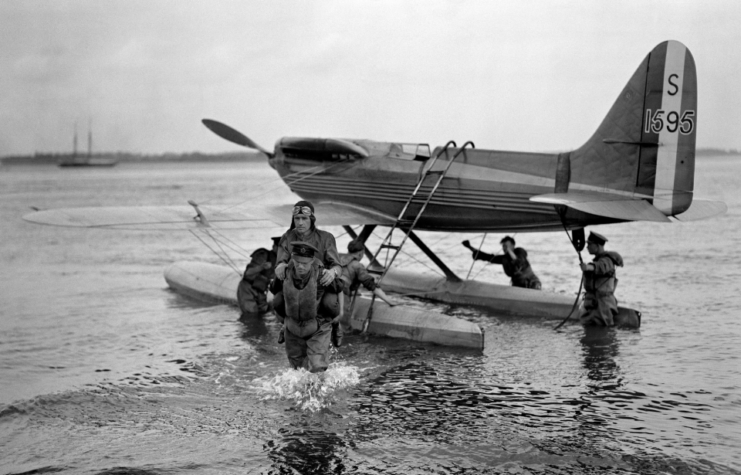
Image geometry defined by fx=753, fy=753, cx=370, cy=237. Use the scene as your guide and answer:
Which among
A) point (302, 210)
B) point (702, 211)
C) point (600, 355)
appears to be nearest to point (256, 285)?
point (302, 210)

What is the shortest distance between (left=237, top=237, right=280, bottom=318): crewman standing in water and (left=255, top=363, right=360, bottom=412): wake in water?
370 cm

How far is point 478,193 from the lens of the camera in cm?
1105

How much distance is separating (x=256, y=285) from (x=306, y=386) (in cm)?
443

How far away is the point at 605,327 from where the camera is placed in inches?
410

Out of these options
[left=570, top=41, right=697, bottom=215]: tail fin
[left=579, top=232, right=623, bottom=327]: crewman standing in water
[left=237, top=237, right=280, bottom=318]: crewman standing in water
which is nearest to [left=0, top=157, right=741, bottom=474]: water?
[left=579, top=232, right=623, bottom=327]: crewman standing in water

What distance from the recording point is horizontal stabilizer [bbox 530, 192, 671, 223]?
30.9ft

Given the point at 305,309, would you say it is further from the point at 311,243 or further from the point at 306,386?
the point at 306,386

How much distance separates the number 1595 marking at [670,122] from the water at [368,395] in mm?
2705

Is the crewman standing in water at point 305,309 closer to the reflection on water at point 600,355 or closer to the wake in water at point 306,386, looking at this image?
the wake in water at point 306,386

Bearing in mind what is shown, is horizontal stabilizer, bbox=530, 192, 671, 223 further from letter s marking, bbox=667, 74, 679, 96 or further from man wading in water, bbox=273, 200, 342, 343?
man wading in water, bbox=273, 200, 342, 343

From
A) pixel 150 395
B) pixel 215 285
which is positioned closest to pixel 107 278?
pixel 215 285

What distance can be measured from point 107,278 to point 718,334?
11.9 meters

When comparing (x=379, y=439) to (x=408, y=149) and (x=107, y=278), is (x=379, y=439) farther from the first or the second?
(x=107, y=278)

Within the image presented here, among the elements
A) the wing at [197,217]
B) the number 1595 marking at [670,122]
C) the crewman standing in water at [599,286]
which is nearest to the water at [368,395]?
the crewman standing in water at [599,286]
